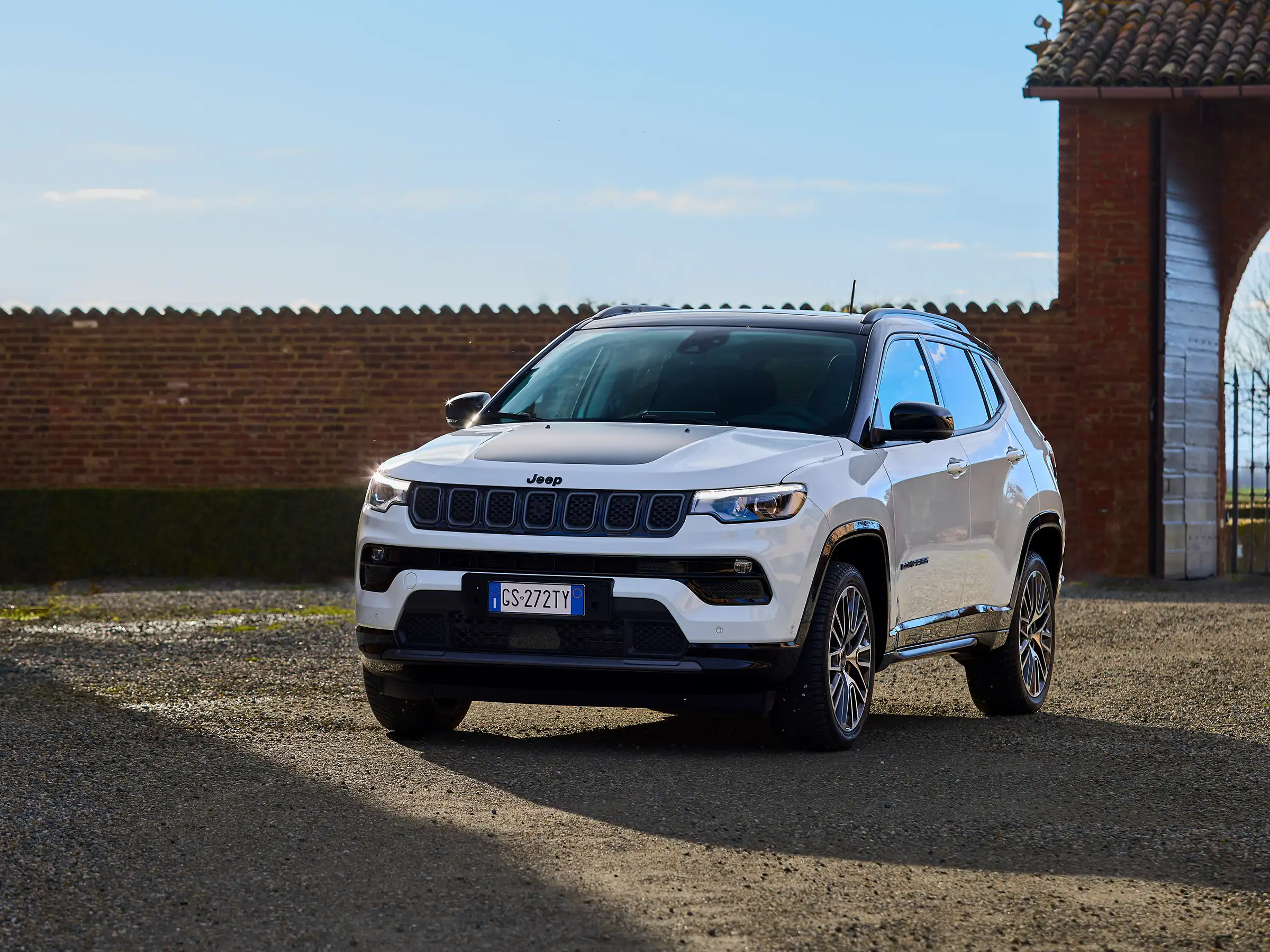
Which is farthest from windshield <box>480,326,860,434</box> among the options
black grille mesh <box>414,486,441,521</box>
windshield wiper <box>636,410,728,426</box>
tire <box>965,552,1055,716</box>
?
tire <box>965,552,1055,716</box>

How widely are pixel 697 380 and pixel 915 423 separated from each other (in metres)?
1.02

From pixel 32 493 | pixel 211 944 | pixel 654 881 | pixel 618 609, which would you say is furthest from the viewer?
pixel 32 493

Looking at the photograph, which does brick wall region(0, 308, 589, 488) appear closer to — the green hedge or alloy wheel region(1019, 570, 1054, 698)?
the green hedge

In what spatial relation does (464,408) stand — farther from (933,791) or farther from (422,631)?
(933,791)

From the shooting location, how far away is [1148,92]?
18.8 metres

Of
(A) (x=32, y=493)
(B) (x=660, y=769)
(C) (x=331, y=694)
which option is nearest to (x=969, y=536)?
(B) (x=660, y=769)

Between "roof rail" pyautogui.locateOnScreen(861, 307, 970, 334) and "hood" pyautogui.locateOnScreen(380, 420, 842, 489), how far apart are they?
1084 mm

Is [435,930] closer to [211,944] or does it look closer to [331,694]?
[211,944]

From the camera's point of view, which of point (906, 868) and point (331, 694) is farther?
point (331, 694)

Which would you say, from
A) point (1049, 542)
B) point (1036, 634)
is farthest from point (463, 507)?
point (1049, 542)

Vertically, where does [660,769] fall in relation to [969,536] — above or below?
below

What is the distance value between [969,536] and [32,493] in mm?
13651

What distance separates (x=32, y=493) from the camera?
19.8m

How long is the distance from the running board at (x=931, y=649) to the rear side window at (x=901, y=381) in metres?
1.03
